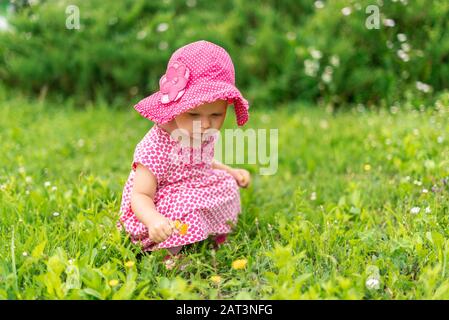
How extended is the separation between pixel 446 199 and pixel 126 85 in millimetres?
3863

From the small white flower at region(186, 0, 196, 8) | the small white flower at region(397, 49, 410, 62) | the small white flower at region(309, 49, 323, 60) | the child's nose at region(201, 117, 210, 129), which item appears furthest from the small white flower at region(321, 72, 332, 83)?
the child's nose at region(201, 117, 210, 129)

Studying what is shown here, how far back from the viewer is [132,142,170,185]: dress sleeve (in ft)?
9.23

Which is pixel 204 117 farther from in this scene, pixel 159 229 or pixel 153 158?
pixel 159 229

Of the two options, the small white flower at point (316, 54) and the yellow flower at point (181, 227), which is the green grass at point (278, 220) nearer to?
the yellow flower at point (181, 227)

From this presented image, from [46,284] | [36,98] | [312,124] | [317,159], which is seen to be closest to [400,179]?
[317,159]

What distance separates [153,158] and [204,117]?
0.31 metres

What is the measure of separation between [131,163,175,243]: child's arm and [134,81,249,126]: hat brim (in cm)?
26

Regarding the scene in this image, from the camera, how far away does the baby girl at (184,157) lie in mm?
2713

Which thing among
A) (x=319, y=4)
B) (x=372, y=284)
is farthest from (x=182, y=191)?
(x=319, y=4)

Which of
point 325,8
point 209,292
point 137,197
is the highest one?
point 325,8

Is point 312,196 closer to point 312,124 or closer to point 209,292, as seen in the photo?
point 209,292

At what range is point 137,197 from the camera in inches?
110

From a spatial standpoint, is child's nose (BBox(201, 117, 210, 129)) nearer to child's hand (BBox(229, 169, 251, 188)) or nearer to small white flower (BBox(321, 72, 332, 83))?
child's hand (BBox(229, 169, 251, 188))

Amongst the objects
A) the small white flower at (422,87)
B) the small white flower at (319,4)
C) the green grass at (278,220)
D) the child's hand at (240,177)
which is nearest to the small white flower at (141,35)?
the green grass at (278,220)
